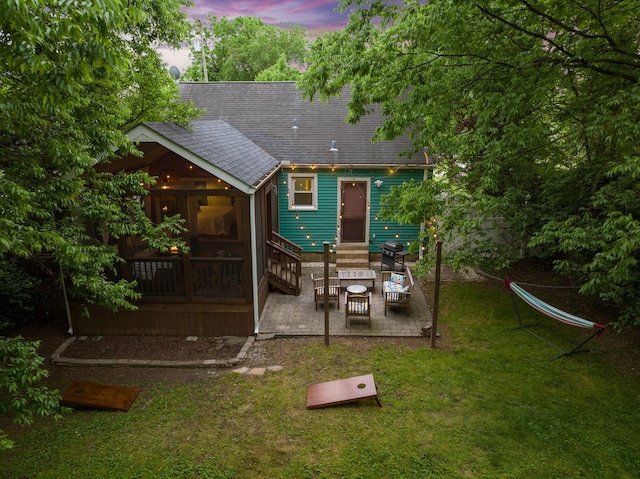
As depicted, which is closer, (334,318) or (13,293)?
(13,293)

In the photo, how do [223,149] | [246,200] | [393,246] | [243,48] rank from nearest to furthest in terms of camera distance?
[246,200] → [223,149] → [393,246] → [243,48]

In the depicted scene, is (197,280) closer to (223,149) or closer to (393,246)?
(223,149)

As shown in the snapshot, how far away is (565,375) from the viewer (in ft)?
24.7

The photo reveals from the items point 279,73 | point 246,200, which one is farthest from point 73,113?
point 279,73

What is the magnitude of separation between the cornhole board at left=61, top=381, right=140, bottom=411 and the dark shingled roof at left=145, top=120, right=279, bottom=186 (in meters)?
4.59

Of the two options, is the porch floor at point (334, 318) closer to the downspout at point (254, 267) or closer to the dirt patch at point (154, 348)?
the downspout at point (254, 267)

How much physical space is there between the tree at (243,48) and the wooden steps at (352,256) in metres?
23.7

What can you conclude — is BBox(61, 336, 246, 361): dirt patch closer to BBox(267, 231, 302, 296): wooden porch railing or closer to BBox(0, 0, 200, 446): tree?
BBox(0, 0, 200, 446): tree

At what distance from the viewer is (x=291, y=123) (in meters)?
15.0

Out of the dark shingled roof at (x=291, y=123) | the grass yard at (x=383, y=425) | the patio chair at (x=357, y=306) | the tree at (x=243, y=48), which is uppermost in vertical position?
the tree at (x=243, y=48)

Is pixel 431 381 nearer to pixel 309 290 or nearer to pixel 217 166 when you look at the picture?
pixel 309 290

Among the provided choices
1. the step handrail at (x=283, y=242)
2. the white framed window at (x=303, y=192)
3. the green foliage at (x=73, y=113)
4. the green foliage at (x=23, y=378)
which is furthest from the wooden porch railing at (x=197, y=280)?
the white framed window at (x=303, y=192)

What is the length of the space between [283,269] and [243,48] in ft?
86.9

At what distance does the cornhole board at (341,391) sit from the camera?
6578 millimetres
